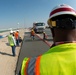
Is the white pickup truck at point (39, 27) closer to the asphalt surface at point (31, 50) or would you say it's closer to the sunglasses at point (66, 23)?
the asphalt surface at point (31, 50)

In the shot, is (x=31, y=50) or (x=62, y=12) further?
(x=31, y=50)

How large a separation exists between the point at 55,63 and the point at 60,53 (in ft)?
0.38

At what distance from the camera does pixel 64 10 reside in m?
1.86

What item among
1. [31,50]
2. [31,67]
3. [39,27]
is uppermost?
[31,67]

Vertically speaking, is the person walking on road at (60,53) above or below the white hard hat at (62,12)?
below

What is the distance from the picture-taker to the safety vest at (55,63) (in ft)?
4.81

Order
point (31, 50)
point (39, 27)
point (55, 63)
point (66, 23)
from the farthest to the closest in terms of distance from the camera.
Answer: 1. point (39, 27)
2. point (31, 50)
3. point (66, 23)
4. point (55, 63)

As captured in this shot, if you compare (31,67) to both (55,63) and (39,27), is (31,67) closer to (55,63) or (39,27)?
(55,63)

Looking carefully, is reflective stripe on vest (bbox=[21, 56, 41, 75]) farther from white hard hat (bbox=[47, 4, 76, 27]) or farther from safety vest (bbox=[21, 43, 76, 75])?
white hard hat (bbox=[47, 4, 76, 27])

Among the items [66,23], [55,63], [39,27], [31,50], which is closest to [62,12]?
[66,23]

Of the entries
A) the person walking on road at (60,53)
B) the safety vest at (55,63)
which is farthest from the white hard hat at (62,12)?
the safety vest at (55,63)

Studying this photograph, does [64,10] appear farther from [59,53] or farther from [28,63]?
[28,63]

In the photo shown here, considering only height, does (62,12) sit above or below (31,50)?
above

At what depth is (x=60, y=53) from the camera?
1.59 metres
